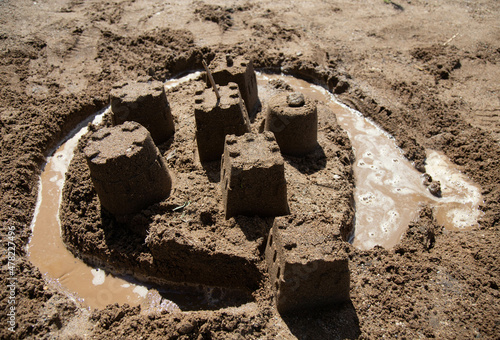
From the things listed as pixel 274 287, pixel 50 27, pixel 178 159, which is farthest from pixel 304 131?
pixel 50 27

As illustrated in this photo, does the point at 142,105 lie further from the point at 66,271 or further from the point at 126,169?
the point at 66,271

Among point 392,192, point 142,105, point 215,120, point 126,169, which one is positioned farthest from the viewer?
point 392,192

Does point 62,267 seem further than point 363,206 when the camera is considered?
No

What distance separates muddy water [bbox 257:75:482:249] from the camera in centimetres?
499

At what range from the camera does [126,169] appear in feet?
13.7

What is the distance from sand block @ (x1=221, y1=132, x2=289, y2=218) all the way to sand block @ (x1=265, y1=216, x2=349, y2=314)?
0.50 meters

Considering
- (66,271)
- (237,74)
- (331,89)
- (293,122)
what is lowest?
(66,271)

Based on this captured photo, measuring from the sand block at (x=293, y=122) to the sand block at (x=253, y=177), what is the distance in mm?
867

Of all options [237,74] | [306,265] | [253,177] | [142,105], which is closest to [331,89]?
[237,74]

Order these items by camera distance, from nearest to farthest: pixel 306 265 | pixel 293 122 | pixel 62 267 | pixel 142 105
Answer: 1. pixel 306 265
2. pixel 62 267
3. pixel 293 122
4. pixel 142 105

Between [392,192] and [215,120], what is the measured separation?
8.94 ft

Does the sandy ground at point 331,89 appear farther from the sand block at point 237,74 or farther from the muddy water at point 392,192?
the sand block at point 237,74

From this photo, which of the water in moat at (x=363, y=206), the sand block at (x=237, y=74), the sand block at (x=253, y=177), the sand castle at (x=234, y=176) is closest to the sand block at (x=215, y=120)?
the sand castle at (x=234, y=176)

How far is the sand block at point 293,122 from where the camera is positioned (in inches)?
203
